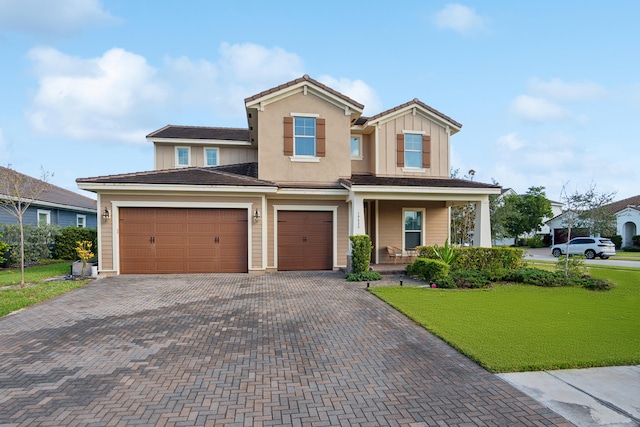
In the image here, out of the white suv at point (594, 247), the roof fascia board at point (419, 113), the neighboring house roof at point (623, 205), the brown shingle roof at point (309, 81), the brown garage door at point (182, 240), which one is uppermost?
the brown shingle roof at point (309, 81)

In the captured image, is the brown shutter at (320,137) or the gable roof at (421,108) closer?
the brown shutter at (320,137)

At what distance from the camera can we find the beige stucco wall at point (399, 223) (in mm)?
15211

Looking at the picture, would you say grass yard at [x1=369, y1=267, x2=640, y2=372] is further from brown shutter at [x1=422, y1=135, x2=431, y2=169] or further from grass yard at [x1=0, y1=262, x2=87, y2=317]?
grass yard at [x1=0, y1=262, x2=87, y2=317]

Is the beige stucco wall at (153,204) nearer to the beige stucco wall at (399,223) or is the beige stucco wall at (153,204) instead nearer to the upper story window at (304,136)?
the upper story window at (304,136)

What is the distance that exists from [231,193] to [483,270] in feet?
30.1

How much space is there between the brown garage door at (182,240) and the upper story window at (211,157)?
6636 millimetres

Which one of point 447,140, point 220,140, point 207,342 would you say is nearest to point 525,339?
point 207,342

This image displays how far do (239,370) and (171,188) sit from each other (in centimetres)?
879

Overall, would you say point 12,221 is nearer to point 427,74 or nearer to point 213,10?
point 213,10

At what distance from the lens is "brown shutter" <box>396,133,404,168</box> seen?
48.8 ft

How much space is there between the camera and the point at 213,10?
42.1 feet

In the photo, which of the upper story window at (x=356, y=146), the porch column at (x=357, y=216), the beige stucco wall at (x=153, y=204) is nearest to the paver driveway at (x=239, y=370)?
the beige stucco wall at (x=153, y=204)

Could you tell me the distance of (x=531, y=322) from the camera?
6.77 metres

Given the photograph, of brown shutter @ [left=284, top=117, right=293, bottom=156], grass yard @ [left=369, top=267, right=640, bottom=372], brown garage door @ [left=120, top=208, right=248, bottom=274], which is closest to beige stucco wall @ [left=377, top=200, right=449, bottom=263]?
brown shutter @ [left=284, top=117, right=293, bottom=156]
